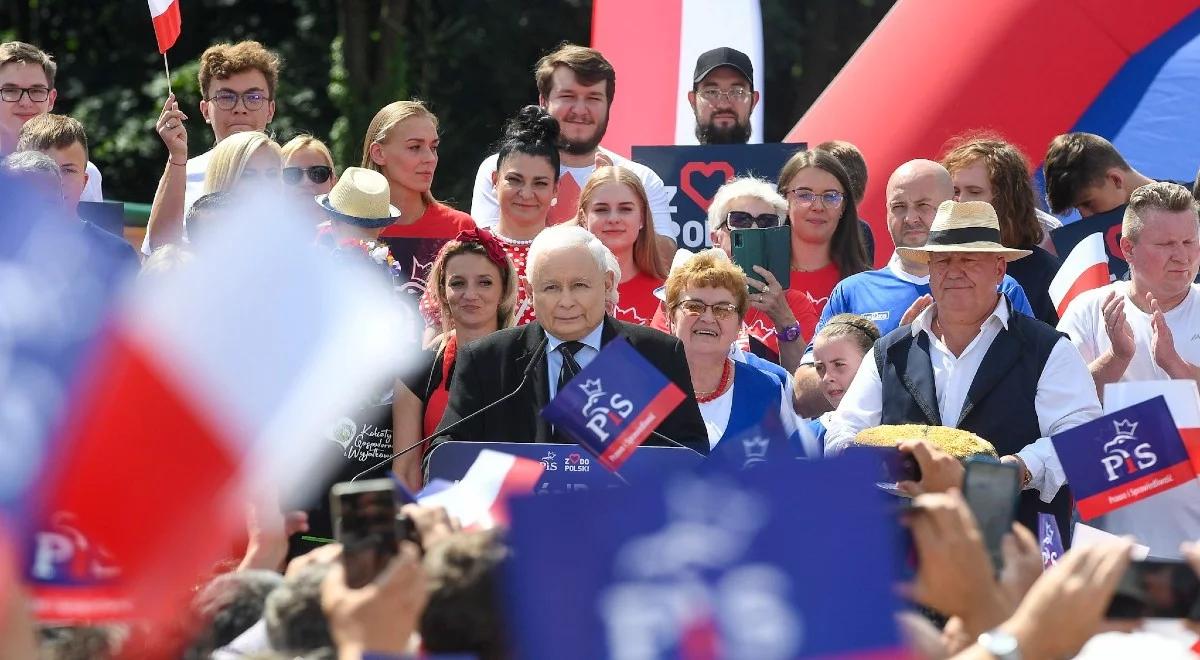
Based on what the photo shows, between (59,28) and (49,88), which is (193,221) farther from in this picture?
(59,28)

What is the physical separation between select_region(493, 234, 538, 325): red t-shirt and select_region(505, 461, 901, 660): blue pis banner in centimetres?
302

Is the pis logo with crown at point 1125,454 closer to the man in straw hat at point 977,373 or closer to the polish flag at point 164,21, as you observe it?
the man in straw hat at point 977,373

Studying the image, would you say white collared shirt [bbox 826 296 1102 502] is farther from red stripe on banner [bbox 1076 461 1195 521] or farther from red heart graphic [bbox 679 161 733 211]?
red heart graphic [bbox 679 161 733 211]

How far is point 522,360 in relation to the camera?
5070mm

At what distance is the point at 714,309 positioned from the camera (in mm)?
5617

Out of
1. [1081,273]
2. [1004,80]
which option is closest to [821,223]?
[1081,273]

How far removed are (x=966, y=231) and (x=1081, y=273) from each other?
2.62 ft

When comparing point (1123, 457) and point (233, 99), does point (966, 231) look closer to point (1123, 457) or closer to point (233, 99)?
point (1123, 457)

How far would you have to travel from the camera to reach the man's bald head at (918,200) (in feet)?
20.9

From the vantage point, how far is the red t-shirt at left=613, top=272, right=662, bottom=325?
21.2ft

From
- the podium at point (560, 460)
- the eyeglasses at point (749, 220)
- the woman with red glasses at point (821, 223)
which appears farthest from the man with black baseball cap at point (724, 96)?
the podium at point (560, 460)

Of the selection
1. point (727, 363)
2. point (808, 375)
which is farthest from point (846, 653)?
point (808, 375)

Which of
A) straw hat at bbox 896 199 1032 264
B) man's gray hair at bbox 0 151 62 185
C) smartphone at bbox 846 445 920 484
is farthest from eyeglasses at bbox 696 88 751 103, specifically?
smartphone at bbox 846 445 920 484

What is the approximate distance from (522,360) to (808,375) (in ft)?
4.38
